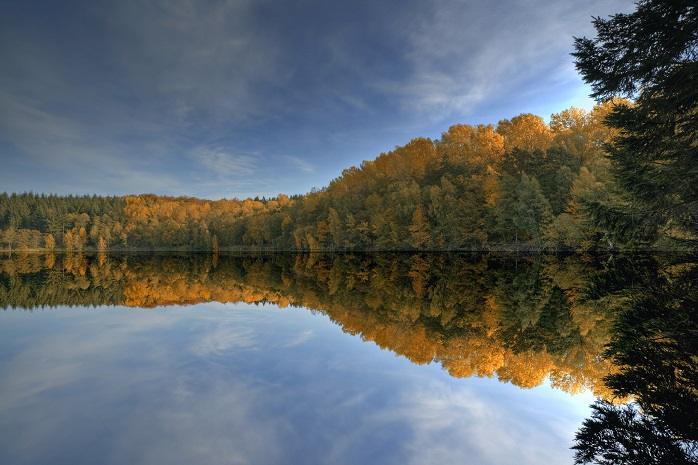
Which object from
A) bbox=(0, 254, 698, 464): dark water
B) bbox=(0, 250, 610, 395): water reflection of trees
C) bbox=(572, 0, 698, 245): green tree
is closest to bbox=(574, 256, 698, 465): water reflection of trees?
bbox=(0, 254, 698, 464): dark water

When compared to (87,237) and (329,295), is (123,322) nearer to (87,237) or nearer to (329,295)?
(329,295)

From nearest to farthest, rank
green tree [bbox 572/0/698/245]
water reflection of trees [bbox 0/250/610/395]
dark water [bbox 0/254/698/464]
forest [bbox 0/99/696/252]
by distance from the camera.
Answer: dark water [bbox 0/254/698/464], water reflection of trees [bbox 0/250/610/395], green tree [bbox 572/0/698/245], forest [bbox 0/99/696/252]

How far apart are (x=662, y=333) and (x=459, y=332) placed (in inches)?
173

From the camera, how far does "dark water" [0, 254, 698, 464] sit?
15.1ft

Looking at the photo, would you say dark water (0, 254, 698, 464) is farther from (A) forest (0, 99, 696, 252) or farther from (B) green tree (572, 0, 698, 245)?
(A) forest (0, 99, 696, 252)

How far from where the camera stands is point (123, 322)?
41.2 feet

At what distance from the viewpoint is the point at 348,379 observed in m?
6.79

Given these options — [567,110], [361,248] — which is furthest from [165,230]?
[567,110]

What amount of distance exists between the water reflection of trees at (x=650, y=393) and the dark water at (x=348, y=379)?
0.14 ft

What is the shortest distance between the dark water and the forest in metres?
11.6

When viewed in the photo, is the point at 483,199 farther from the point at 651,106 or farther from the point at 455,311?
the point at 455,311

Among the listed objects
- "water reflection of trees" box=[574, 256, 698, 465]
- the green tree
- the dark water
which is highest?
the green tree

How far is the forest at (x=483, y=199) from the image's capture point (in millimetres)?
36406

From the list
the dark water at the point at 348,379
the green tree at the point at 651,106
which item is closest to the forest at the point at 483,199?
the green tree at the point at 651,106
